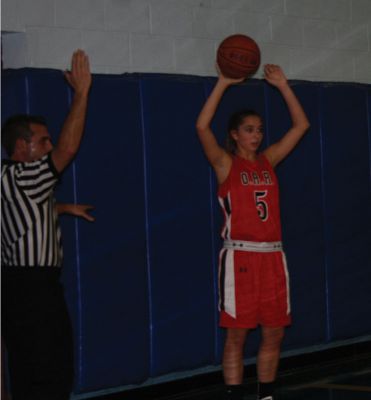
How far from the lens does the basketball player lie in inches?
205

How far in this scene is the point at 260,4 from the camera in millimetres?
6625

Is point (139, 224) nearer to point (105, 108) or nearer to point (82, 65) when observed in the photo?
point (105, 108)

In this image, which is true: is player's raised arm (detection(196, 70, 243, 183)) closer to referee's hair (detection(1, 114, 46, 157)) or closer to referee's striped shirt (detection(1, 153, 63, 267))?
referee's hair (detection(1, 114, 46, 157))

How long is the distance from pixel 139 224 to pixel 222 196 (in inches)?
19.5

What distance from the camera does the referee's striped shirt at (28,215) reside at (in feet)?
14.0

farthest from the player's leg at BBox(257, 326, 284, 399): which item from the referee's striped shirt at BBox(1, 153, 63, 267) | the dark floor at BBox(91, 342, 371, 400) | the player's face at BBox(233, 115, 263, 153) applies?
the referee's striped shirt at BBox(1, 153, 63, 267)

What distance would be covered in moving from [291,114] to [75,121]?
1.58m

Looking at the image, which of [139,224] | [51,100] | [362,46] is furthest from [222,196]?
[362,46]

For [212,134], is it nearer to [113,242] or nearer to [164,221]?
[164,221]

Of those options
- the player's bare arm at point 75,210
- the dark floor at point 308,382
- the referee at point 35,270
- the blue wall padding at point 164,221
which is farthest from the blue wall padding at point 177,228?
the referee at point 35,270

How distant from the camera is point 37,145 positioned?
175 inches

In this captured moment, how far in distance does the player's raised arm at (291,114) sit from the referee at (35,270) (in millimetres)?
1429

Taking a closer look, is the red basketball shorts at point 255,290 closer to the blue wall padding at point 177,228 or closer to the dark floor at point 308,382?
the blue wall padding at point 177,228

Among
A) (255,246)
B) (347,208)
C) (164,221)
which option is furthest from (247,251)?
(347,208)
